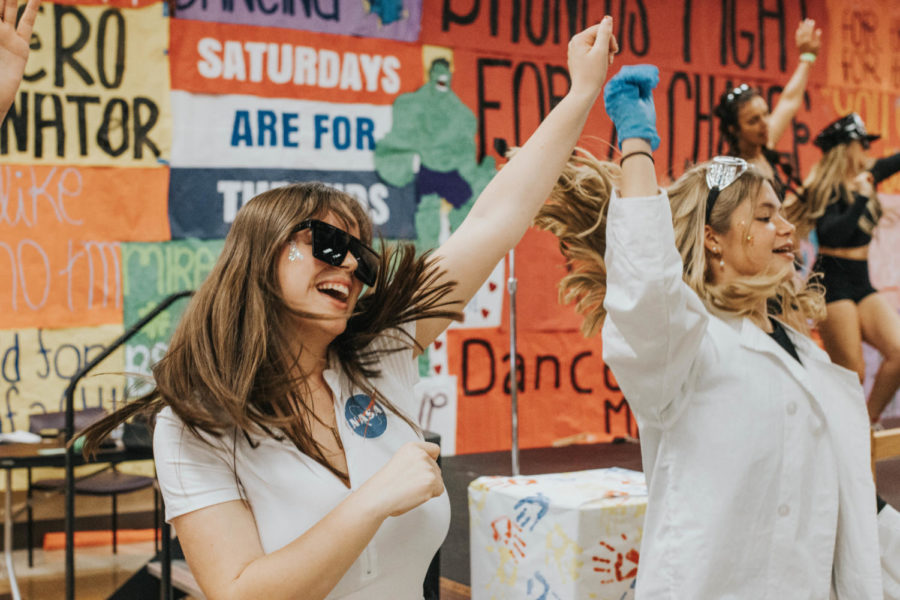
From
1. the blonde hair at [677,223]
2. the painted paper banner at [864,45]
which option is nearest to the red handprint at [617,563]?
the blonde hair at [677,223]

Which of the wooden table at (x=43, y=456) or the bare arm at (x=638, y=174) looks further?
the wooden table at (x=43, y=456)

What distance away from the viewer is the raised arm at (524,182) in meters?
1.80

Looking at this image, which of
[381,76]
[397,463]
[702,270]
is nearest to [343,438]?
[397,463]

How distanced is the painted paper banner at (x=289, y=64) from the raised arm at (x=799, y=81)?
215 centimetres

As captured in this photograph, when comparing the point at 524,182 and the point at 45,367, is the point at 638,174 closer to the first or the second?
the point at 524,182

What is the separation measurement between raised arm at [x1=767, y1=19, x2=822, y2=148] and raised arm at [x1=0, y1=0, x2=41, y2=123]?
4.55 metres

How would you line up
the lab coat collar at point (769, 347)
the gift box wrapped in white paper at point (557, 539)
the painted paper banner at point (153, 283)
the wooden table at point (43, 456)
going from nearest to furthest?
the lab coat collar at point (769, 347)
the gift box wrapped in white paper at point (557, 539)
the wooden table at point (43, 456)
the painted paper banner at point (153, 283)

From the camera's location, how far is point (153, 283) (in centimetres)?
547

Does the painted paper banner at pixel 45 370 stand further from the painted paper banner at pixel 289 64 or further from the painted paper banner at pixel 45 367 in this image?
the painted paper banner at pixel 289 64

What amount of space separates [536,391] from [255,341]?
199 inches

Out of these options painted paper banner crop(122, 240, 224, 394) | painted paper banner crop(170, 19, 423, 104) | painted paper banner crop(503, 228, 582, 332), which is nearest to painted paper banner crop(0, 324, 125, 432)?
painted paper banner crop(122, 240, 224, 394)

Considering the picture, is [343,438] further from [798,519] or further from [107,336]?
[107,336]

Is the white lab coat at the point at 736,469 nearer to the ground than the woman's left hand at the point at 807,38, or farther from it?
nearer to the ground

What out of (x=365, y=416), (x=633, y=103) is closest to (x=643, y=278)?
(x=633, y=103)
